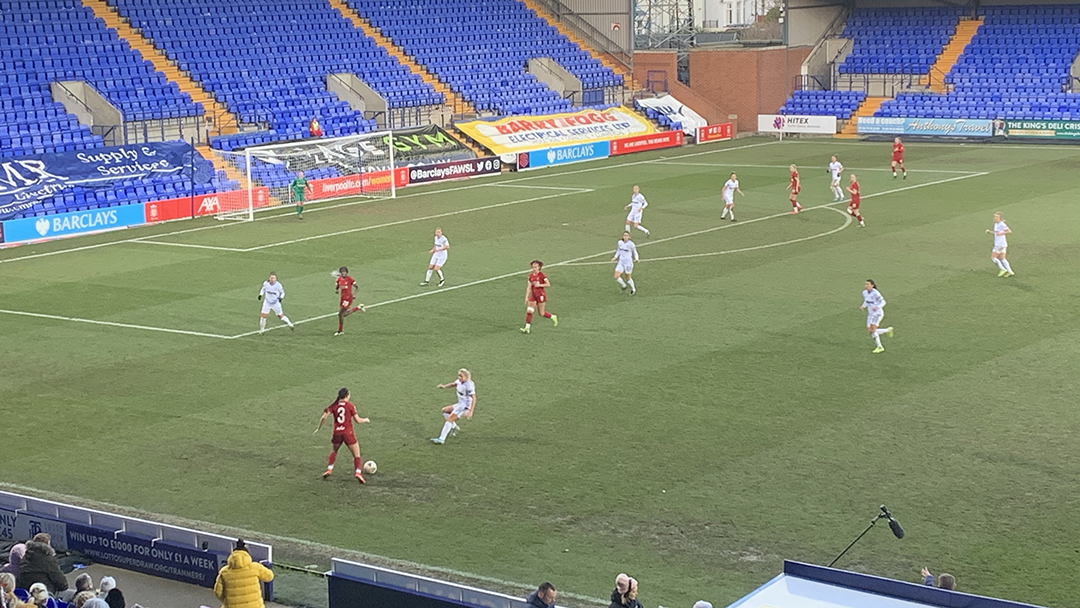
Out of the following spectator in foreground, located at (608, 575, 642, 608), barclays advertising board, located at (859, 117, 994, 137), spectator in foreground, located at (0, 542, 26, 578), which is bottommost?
barclays advertising board, located at (859, 117, 994, 137)

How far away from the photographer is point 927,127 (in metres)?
62.8

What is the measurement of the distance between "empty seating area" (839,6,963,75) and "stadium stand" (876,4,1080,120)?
1808 millimetres

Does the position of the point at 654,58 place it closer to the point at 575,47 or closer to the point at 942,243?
the point at 575,47

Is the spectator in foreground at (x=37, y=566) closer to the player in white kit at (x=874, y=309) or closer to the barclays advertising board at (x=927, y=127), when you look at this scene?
the player in white kit at (x=874, y=309)

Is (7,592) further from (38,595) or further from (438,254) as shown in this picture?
(438,254)

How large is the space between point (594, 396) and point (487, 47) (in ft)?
152

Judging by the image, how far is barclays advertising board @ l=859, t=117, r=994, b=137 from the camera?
61.5 m

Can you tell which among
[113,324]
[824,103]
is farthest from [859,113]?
[113,324]

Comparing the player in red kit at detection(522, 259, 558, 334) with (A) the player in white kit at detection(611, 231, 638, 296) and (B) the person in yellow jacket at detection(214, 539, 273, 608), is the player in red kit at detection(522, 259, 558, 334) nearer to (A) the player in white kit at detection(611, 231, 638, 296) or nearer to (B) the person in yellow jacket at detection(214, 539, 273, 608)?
(A) the player in white kit at detection(611, 231, 638, 296)

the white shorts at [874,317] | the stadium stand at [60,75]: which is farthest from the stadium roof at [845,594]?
the stadium stand at [60,75]

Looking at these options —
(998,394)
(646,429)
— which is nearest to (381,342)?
(646,429)

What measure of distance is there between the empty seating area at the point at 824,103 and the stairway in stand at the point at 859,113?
24 centimetres

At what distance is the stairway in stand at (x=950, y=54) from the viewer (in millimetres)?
67562

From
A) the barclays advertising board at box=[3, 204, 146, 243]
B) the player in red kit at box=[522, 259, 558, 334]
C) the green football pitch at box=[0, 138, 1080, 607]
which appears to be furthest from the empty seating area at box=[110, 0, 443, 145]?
the player in red kit at box=[522, 259, 558, 334]
